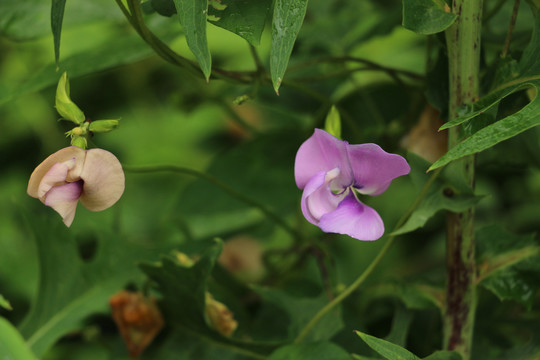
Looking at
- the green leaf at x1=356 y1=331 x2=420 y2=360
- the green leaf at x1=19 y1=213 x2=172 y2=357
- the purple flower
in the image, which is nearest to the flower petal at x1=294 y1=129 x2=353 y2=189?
the purple flower

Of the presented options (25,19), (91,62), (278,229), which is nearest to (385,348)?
(91,62)

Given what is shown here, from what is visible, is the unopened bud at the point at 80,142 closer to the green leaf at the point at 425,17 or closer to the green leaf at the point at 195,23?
the green leaf at the point at 195,23

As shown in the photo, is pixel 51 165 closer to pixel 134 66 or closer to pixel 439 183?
pixel 439 183

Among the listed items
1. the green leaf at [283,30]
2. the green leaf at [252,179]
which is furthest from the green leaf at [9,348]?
the green leaf at [252,179]

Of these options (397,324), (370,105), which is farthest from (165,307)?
(370,105)

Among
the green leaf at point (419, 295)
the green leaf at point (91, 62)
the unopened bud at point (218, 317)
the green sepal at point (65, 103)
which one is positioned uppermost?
the green sepal at point (65, 103)
